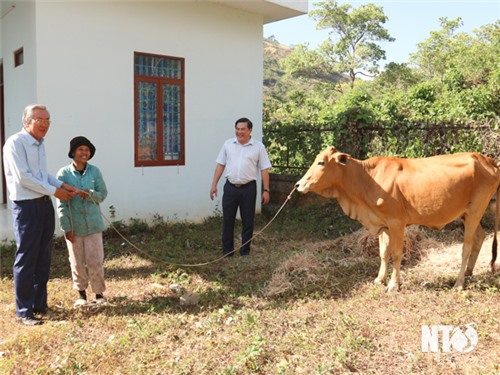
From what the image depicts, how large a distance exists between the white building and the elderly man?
2.73m

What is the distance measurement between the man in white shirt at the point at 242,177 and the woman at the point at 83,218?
7.00 feet

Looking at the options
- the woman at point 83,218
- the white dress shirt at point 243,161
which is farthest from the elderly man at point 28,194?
the white dress shirt at point 243,161

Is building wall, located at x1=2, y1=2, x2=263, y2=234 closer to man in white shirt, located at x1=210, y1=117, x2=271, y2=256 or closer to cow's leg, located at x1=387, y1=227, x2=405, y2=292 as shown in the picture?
man in white shirt, located at x1=210, y1=117, x2=271, y2=256

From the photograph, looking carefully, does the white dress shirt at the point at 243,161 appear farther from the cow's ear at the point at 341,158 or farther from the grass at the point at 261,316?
the cow's ear at the point at 341,158

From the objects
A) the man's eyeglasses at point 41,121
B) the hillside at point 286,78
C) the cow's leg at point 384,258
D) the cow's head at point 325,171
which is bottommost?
the cow's leg at point 384,258

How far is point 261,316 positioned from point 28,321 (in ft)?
6.93

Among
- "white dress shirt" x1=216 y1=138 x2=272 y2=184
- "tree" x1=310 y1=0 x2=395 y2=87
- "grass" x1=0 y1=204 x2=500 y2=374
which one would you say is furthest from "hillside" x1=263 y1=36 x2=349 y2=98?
"grass" x1=0 y1=204 x2=500 y2=374

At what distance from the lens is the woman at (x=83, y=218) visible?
14.8ft

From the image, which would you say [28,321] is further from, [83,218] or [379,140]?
[379,140]

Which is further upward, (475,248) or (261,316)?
(475,248)

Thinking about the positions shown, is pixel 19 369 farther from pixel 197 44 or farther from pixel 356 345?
pixel 197 44

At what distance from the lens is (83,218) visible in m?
4.52

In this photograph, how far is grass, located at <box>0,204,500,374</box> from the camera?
3.38 m

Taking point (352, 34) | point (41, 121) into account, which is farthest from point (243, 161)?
point (352, 34)
